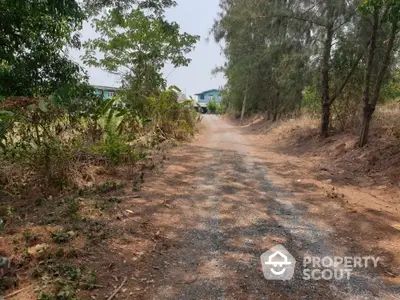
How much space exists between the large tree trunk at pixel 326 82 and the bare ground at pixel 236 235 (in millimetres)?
5739

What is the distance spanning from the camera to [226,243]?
3814 mm

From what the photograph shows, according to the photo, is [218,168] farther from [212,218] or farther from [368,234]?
[368,234]

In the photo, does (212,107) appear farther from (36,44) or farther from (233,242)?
(233,242)

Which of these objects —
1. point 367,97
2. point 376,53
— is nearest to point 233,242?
point 367,97

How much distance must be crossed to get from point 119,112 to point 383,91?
9739 millimetres

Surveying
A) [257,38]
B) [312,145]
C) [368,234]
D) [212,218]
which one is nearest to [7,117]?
[212,218]

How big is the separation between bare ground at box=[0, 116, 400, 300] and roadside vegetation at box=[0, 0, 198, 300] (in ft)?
0.76

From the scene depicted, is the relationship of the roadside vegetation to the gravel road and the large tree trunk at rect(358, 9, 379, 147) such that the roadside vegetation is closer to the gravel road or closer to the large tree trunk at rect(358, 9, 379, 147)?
the gravel road

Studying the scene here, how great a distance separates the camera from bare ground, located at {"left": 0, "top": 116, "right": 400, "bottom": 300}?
2.96 m

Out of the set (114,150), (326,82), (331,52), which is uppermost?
(331,52)

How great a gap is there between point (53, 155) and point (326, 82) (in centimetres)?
1015

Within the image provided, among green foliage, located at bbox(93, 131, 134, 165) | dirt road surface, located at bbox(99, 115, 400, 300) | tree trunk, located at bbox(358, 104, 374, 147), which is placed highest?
tree trunk, located at bbox(358, 104, 374, 147)

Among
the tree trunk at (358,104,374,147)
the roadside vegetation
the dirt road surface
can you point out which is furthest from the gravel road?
the tree trunk at (358,104,374,147)

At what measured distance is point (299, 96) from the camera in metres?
17.3
